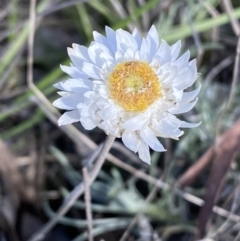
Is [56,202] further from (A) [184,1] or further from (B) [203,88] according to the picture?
(A) [184,1]

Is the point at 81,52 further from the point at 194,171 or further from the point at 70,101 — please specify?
the point at 194,171

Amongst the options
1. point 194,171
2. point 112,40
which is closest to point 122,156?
point 194,171

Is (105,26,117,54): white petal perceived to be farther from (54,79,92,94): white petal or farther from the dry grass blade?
the dry grass blade

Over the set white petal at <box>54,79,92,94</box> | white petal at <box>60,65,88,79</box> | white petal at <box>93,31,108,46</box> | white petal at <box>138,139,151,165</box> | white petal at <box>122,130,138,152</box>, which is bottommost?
white petal at <box>138,139,151,165</box>

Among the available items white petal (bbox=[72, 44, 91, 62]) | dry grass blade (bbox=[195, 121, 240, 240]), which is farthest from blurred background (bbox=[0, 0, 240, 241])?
white petal (bbox=[72, 44, 91, 62])

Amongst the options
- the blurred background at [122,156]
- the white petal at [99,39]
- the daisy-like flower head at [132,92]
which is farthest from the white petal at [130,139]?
the blurred background at [122,156]

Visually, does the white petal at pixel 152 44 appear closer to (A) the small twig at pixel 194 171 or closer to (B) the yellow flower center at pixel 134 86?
(B) the yellow flower center at pixel 134 86

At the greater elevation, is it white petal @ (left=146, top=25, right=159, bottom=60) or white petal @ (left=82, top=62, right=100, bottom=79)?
white petal @ (left=82, top=62, right=100, bottom=79)
